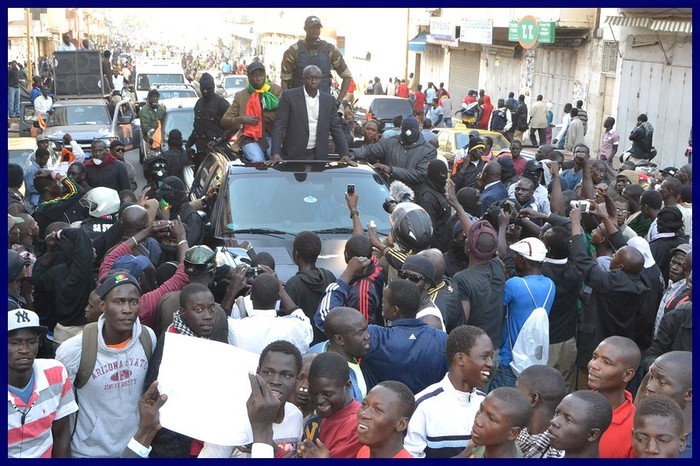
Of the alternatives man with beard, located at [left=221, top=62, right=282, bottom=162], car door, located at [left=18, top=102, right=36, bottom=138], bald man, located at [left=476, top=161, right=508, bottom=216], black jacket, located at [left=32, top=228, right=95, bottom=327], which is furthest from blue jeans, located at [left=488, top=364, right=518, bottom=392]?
car door, located at [left=18, top=102, right=36, bottom=138]

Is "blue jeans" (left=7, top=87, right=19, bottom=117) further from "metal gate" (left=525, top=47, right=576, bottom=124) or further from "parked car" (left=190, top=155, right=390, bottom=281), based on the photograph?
"parked car" (left=190, top=155, right=390, bottom=281)

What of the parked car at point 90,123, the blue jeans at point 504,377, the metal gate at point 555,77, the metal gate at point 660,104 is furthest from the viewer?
the metal gate at point 555,77

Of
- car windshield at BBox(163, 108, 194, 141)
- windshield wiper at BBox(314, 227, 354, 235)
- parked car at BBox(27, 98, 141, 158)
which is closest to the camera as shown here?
windshield wiper at BBox(314, 227, 354, 235)

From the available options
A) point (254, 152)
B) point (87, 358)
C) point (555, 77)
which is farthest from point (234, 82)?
point (87, 358)

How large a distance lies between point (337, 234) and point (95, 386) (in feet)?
11.7

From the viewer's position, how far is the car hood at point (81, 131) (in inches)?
761

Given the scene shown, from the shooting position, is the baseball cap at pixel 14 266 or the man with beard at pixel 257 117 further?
the man with beard at pixel 257 117

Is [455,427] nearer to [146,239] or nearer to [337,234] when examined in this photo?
[146,239]

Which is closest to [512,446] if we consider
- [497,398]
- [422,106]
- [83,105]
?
[497,398]

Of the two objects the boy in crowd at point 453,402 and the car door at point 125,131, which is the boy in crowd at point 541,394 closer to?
the boy in crowd at point 453,402

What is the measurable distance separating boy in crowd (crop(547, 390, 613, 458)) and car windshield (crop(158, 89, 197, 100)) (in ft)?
77.9

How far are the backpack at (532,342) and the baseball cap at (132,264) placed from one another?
2366 millimetres

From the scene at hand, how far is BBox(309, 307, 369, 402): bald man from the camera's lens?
4.33m

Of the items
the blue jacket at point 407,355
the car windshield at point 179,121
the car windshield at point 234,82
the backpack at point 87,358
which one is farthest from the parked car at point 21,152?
the car windshield at point 234,82
